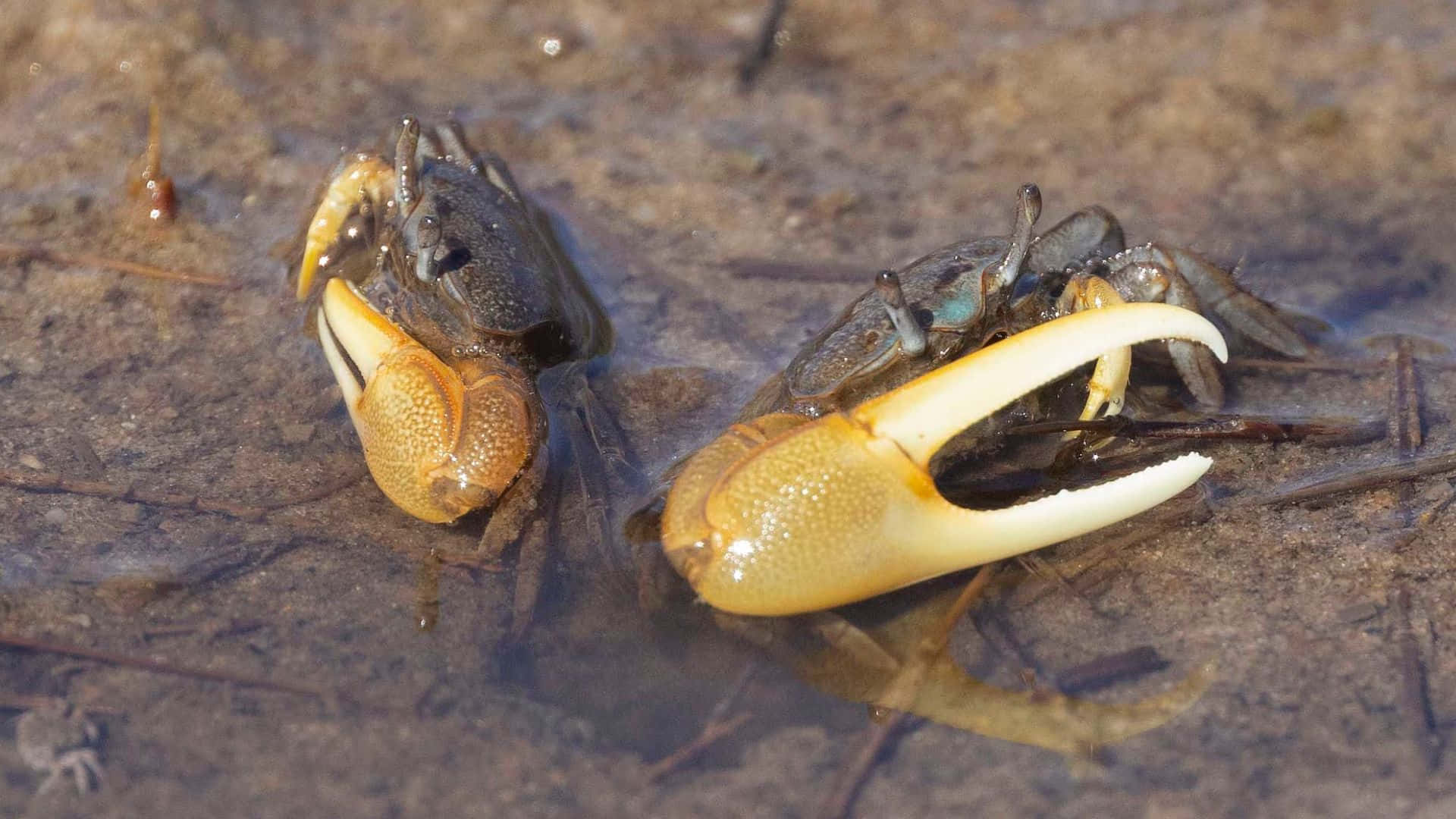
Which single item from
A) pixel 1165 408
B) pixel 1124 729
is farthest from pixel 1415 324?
pixel 1124 729

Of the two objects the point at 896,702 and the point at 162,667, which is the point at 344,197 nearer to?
the point at 162,667

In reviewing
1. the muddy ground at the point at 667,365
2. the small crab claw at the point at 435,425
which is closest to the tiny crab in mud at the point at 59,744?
the muddy ground at the point at 667,365

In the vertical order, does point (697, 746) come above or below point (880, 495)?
below

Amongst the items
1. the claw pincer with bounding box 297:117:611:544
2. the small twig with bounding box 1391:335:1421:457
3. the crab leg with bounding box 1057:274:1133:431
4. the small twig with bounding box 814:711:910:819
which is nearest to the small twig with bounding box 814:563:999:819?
the small twig with bounding box 814:711:910:819

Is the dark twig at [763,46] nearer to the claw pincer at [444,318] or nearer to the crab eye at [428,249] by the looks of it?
the claw pincer at [444,318]

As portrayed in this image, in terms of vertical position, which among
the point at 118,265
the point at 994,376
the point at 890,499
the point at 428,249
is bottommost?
the point at 118,265

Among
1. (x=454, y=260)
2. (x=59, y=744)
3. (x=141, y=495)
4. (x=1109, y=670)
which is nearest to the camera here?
(x=59, y=744)

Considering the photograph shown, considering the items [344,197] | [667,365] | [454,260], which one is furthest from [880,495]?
[344,197]
